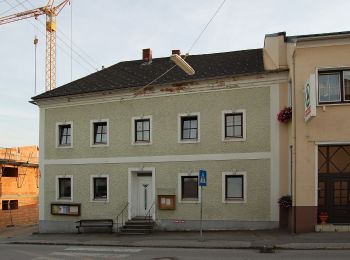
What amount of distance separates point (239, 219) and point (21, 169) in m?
24.7

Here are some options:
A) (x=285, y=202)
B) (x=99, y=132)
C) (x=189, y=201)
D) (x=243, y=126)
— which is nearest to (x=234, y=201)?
(x=189, y=201)

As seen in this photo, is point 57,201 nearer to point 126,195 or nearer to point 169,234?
point 126,195

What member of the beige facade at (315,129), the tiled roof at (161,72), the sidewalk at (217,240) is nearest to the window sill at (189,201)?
the sidewalk at (217,240)

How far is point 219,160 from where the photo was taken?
830 inches

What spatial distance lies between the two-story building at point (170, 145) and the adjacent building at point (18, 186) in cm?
1290

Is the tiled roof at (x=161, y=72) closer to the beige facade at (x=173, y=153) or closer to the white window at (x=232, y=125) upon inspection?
the beige facade at (x=173, y=153)

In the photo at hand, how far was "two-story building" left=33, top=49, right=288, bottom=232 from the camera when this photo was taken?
66.4 feet

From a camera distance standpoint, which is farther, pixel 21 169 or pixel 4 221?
pixel 21 169

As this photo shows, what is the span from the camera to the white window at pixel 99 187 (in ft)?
77.5

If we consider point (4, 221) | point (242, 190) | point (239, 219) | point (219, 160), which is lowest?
point (4, 221)

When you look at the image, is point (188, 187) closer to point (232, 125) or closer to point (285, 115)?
point (232, 125)

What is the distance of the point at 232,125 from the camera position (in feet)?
69.4

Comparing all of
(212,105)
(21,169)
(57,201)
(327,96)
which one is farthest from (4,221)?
(327,96)

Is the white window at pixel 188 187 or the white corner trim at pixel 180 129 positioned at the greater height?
the white corner trim at pixel 180 129
